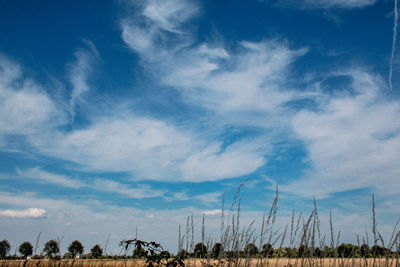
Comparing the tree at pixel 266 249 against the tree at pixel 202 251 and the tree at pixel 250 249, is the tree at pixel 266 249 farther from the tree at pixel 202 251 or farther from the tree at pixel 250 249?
the tree at pixel 202 251

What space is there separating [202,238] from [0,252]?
261 inches

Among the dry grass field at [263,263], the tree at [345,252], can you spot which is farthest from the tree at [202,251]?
the tree at [345,252]

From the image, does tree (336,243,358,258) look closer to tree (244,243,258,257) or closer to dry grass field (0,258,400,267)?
dry grass field (0,258,400,267)

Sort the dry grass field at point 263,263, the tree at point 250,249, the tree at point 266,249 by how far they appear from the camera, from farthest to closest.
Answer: the tree at point 266,249 → the dry grass field at point 263,263 → the tree at point 250,249

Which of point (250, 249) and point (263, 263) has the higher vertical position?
point (250, 249)

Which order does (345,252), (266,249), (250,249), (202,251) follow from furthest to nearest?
1. (345,252)
2. (202,251)
3. (266,249)
4. (250,249)

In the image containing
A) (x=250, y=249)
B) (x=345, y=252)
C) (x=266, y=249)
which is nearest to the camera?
(x=250, y=249)

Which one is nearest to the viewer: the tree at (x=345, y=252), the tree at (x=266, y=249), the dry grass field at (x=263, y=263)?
the dry grass field at (x=263, y=263)

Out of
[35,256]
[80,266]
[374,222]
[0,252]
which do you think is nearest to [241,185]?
[374,222]

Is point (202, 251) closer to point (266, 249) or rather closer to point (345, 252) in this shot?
point (266, 249)

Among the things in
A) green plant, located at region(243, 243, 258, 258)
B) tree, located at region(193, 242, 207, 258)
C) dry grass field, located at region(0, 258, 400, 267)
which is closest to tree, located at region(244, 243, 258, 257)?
green plant, located at region(243, 243, 258, 258)

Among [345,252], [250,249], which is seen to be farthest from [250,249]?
[345,252]

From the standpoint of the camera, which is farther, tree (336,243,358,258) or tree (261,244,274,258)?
tree (336,243,358,258)

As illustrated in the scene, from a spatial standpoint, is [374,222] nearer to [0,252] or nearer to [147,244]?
[147,244]
